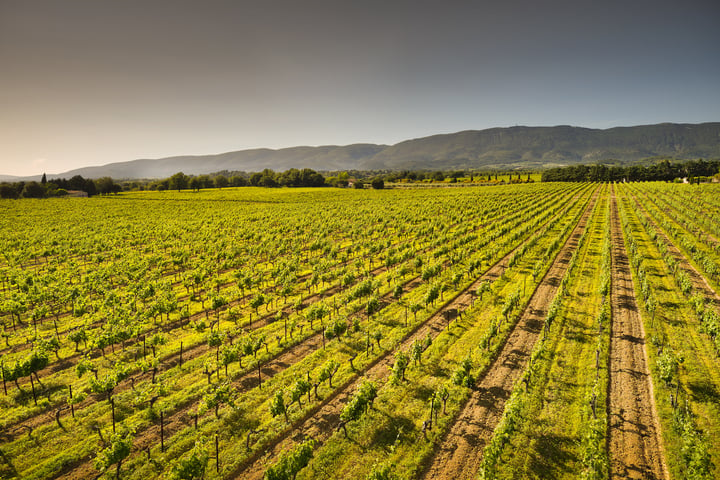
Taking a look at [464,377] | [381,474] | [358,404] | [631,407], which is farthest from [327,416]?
[631,407]

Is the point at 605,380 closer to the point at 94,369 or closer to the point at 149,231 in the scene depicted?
the point at 94,369

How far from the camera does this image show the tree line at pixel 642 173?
14212 cm

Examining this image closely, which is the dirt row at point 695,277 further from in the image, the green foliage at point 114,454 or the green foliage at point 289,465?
the green foliage at point 114,454

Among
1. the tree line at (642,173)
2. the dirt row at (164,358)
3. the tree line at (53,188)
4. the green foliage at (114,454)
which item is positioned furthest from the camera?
the tree line at (642,173)

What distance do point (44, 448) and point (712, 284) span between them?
42.0m

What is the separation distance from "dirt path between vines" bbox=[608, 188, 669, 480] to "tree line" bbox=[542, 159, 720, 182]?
567ft

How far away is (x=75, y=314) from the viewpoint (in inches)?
782

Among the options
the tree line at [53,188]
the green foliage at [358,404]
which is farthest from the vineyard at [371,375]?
the tree line at [53,188]

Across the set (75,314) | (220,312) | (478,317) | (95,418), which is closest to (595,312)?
(478,317)

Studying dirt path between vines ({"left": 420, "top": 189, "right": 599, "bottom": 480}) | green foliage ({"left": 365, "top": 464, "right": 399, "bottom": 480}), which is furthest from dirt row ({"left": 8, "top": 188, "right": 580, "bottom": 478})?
dirt path between vines ({"left": 420, "top": 189, "right": 599, "bottom": 480})

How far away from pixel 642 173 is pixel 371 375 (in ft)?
679

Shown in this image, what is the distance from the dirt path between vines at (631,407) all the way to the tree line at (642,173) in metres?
173

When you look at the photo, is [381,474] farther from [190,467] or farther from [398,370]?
[190,467]

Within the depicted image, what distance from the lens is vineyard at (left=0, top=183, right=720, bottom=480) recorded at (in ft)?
31.7
